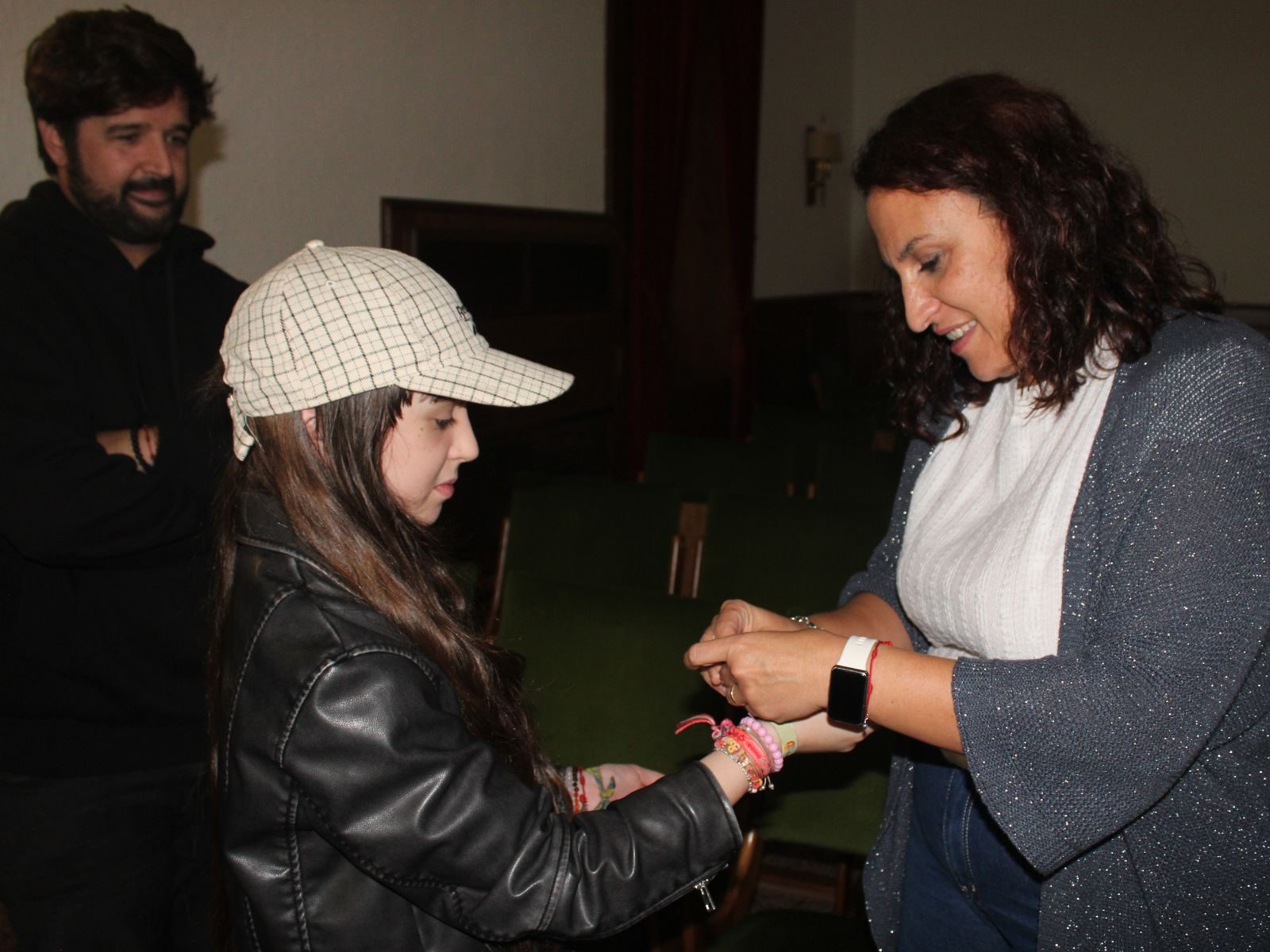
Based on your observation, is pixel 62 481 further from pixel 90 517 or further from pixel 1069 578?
pixel 1069 578

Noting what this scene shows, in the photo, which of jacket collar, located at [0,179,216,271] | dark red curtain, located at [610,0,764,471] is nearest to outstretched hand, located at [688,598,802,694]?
jacket collar, located at [0,179,216,271]

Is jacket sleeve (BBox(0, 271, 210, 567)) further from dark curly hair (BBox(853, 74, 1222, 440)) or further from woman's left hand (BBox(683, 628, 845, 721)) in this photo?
dark curly hair (BBox(853, 74, 1222, 440))

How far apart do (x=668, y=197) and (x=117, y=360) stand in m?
4.68

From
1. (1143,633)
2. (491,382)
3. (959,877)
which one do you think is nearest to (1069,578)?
(1143,633)

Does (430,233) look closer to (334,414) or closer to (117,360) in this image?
(117,360)

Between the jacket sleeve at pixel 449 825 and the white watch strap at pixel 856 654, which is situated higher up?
the white watch strap at pixel 856 654

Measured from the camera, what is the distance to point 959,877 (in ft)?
4.95

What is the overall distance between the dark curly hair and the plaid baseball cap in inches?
24.8

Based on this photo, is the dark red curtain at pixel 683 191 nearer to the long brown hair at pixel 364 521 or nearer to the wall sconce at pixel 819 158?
the wall sconce at pixel 819 158

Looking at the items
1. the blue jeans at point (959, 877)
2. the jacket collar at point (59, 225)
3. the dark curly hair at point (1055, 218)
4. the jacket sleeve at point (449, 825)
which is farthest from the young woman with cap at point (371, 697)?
the jacket collar at point (59, 225)

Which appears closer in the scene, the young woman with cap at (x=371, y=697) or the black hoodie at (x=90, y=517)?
the young woman with cap at (x=371, y=697)

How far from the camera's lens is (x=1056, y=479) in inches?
52.2

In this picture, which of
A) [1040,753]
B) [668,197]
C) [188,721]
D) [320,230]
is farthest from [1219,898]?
[668,197]

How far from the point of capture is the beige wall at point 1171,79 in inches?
354
